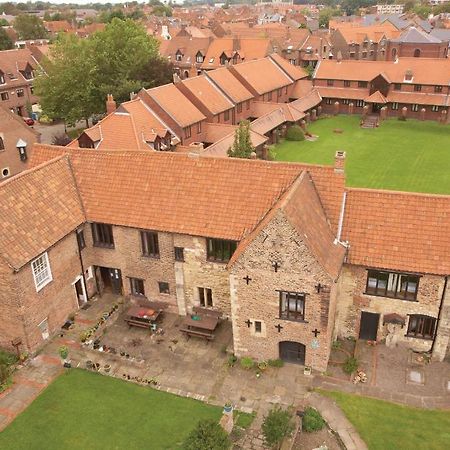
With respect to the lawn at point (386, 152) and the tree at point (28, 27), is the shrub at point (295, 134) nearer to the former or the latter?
the lawn at point (386, 152)

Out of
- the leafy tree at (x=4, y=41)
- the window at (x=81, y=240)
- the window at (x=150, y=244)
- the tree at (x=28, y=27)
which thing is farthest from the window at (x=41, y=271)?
the tree at (x=28, y=27)

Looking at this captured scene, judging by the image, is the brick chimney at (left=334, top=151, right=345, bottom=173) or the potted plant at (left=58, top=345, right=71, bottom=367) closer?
the potted plant at (left=58, top=345, right=71, bottom=367)

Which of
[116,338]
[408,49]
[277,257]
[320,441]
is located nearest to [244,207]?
[277,257]

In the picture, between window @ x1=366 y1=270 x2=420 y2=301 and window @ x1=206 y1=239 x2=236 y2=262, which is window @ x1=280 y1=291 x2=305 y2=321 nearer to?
window @ x1=366 y1=270 x2=420 y2=301

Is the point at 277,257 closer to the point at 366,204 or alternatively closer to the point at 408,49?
the point at 366,204

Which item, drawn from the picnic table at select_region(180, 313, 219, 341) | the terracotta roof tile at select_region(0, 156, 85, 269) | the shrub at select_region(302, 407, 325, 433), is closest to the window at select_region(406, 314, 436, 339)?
the shrub at select_region(302, 407, 325, 433)

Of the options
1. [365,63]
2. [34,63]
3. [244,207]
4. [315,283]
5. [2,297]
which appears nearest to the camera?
[315,283]
